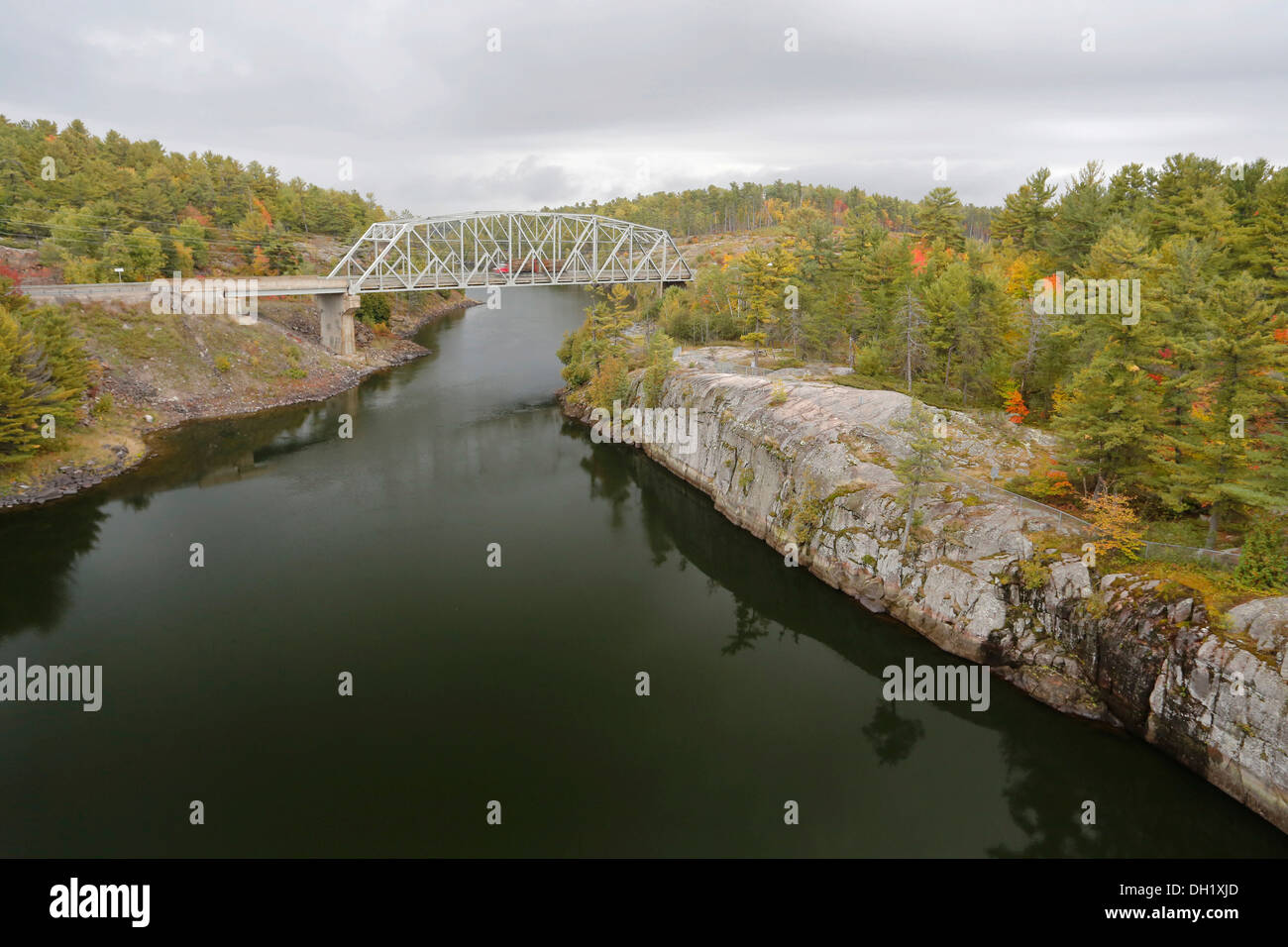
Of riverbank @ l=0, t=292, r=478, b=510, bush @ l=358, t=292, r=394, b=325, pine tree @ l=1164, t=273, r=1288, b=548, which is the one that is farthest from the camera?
bush @ l=358, t=292, r=394, b=325

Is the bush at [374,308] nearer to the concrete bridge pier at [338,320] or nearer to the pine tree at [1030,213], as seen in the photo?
the concrete bridge pier at [338,320]

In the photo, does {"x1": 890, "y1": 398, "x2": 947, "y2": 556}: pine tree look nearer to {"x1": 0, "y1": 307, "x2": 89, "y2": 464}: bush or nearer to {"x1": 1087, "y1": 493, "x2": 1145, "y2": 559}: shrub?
{"x1": 1087, "y1": 493, "x2": 1145, "y2": 559}: shrub

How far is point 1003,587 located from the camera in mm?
26797

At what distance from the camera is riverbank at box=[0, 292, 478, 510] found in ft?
143

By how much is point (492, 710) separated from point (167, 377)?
2100 inches

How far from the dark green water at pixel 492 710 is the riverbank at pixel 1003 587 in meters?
1.33

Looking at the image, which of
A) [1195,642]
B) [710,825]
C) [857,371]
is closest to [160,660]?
[710,825]

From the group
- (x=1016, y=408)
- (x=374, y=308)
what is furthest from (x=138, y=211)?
(x=1016, y=408)

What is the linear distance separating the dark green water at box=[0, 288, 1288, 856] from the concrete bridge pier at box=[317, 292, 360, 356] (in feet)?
129

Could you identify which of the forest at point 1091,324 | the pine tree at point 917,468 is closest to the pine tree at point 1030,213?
the forest at point 1091,324

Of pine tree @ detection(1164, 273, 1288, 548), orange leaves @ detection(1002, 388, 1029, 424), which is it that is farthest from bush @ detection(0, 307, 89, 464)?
orange leaves @ detection(1002, 388, 1029, 424)

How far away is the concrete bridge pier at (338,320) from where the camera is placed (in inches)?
2980

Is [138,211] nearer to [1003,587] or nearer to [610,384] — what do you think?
[610,384]
